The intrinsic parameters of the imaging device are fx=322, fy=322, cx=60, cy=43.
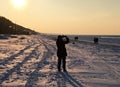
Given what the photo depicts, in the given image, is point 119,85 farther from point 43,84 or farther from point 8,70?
point 8,70

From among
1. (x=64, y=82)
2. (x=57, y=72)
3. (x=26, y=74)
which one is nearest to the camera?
(x=64, y=82)

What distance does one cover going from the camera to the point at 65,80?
13.0 m

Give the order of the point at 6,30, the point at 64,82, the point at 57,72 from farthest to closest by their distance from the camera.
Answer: the point at 6,30 → the point at 57,72 → the point at 64,82

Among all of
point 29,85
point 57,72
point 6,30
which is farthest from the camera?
point 6,30

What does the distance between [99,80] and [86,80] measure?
0.52 m

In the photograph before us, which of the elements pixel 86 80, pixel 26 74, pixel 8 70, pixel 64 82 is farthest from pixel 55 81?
pixel 8 70

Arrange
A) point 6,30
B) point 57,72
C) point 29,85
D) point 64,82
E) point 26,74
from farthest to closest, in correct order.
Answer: point 6,30
point 57,72
point 26,74
point 64,82
point 29,85

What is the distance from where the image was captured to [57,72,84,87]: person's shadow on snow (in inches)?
469

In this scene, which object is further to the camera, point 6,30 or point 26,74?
point 6,30

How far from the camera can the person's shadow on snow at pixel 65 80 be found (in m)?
11.9

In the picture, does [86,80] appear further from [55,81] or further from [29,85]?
[29,85]

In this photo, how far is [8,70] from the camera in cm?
1582

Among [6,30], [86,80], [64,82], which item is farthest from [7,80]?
[6,30]

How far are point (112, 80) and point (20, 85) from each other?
12.5 ft
